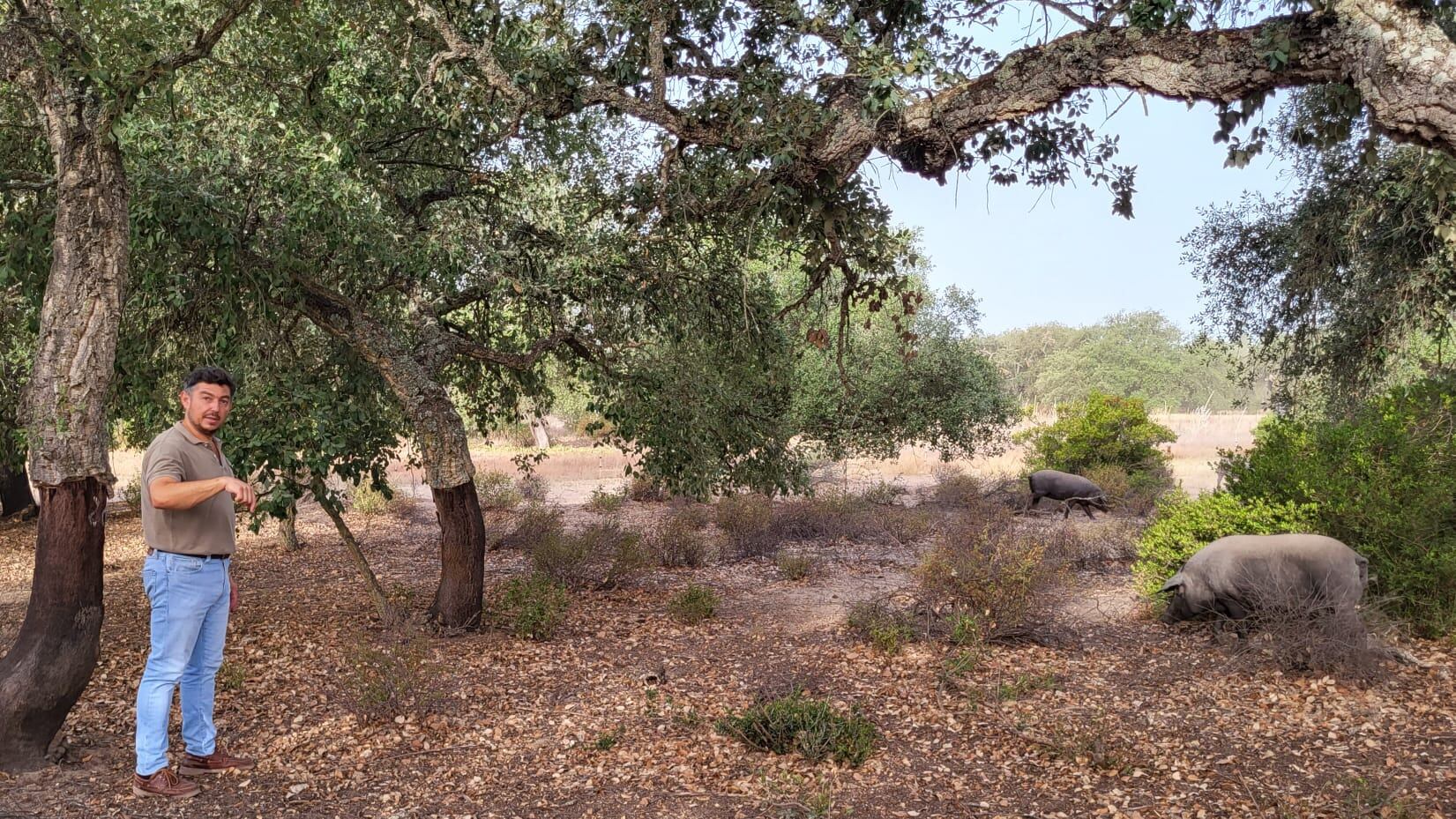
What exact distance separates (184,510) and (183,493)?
1.06 ft

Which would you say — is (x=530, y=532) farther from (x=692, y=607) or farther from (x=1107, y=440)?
(x=1107, y=440)

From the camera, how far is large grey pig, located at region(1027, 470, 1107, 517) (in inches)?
661

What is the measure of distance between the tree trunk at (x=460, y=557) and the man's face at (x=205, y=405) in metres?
3.43

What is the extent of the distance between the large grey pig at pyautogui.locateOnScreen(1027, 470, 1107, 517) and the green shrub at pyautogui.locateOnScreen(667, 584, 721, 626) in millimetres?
9575

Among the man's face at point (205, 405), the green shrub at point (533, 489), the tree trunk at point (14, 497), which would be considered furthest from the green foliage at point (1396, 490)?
the tree trunk at point (14, 497)

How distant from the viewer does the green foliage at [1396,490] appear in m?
7.71

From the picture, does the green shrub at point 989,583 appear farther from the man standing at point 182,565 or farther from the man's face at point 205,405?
the man's face at point 205,405

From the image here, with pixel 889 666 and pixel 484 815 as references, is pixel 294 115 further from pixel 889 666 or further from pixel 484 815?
pixel 889 666

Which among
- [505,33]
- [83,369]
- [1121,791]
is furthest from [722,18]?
[1121,791]

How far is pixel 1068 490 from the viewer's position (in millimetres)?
16781

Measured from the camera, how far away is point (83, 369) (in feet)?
17.4

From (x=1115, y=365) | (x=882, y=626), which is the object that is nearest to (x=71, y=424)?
(x=882, y=626)

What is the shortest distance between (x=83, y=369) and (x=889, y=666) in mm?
5841

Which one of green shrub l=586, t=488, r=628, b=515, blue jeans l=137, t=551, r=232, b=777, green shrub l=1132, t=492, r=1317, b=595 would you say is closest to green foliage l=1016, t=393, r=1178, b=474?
green shrub l=586, t=488, r=628, b=515
